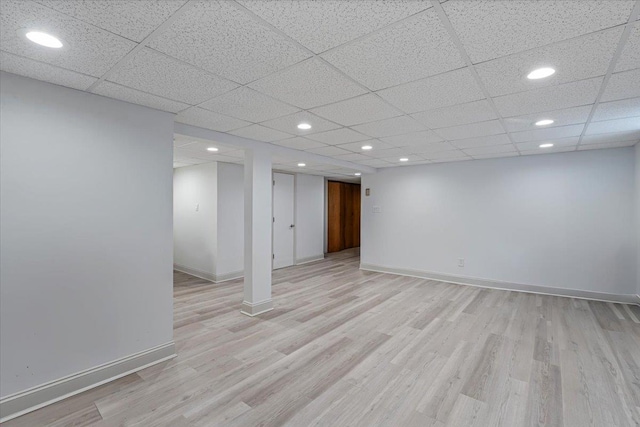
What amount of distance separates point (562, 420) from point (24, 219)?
399 cm

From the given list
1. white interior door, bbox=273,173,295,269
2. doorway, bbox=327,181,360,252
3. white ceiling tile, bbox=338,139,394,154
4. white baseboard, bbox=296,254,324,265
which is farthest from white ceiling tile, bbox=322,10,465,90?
doorway, bbox=327,181,360,252

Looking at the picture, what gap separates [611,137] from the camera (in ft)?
12.2

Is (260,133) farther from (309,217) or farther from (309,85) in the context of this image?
(309,217)

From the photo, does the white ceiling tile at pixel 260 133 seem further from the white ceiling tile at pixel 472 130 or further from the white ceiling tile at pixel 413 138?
the white ceiling tile at pixel 472 130

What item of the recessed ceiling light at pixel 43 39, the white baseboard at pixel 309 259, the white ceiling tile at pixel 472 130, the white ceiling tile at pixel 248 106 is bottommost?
the white baseboard at pixel 309 259

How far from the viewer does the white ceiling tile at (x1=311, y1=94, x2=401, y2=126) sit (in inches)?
97.8

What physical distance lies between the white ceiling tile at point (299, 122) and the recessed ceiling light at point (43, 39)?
1687 mm

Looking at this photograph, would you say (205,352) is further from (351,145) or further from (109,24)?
(351,145)

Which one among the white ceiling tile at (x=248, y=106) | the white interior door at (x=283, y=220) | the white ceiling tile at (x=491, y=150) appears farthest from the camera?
the white interior door at (x=283, y=220)

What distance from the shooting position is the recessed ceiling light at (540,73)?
1896 millimetres

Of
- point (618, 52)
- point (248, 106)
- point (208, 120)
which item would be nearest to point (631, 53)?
point (618, 52)

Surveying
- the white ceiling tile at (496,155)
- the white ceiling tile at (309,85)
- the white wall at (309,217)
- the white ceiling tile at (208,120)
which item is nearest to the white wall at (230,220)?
the white wall at (309,217)

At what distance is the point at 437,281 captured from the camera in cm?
581

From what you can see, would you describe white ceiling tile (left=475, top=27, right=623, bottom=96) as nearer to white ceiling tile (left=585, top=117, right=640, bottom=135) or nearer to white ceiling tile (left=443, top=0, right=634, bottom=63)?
white ceiling tile (left=443, top=0, right=634, bottom=63)
